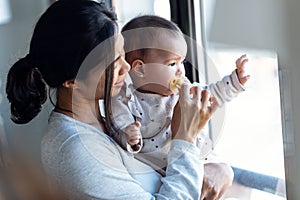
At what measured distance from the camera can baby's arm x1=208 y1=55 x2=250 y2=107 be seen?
31.0 inches

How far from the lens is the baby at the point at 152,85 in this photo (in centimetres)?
84

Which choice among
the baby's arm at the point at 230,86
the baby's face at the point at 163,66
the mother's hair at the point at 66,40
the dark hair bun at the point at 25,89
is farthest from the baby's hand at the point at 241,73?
the dark hair bun at the point at 25,89

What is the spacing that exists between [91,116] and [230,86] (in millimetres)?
269

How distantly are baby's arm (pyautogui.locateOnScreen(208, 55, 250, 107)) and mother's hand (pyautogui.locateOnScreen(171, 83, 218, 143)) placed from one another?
39 mm

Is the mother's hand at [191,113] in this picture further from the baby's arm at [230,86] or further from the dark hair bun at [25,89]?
the dark hair bun at [25,89]

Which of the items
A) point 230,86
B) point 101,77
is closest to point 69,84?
point 101,77

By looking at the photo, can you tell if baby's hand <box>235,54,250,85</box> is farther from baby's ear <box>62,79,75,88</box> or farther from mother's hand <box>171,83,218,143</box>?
baby's ear <box>62,79,75,88</box>

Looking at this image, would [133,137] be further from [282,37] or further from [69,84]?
[282,37]

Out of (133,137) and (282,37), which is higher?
(282,37)

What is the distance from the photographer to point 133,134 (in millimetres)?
792

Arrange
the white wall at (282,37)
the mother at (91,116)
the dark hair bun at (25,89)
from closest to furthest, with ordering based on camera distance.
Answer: the white wall at (282,37)
the mother at (91,116)
the dark hair bun at (25,89)

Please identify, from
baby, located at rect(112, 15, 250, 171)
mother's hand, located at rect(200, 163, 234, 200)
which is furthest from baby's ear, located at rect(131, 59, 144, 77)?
mother's hand, located at rect(200, 163, 234, 200)

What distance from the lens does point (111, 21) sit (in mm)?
742

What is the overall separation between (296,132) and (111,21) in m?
0.36
